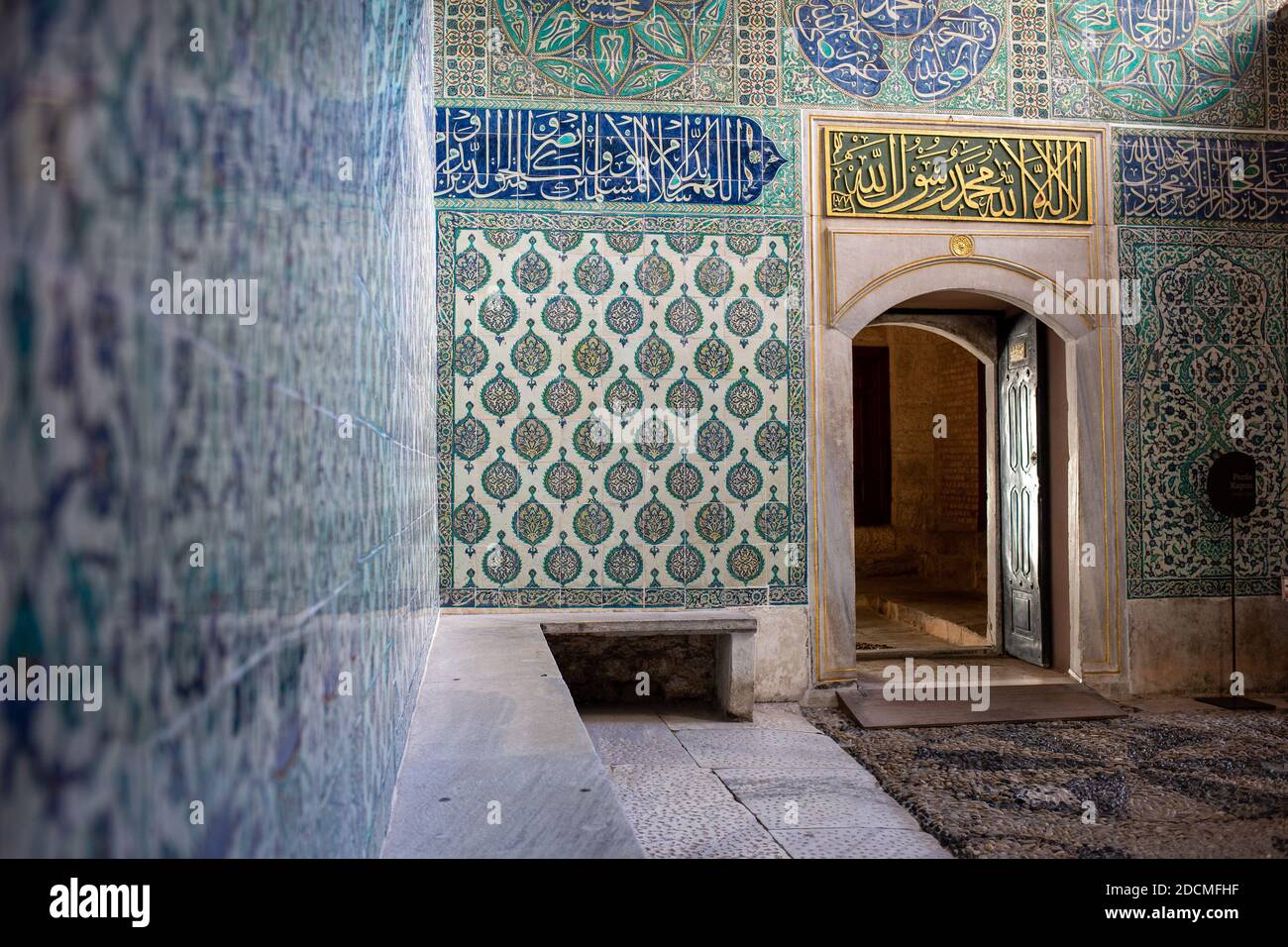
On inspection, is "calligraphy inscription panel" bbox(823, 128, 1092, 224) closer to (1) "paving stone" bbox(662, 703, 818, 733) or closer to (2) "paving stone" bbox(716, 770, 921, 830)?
(1) "paving stone" bbox(662, 703, 818, 733)

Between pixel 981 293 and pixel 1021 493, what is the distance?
135 centimetres

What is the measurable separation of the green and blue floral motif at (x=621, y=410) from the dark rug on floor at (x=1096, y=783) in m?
1.17

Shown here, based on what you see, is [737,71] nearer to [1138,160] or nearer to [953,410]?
[1138,160]

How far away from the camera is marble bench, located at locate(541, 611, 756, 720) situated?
5137 mm

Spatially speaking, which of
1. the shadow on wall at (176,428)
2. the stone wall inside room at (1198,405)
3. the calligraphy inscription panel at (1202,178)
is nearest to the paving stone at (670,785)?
the shadow on wall at (176,428)

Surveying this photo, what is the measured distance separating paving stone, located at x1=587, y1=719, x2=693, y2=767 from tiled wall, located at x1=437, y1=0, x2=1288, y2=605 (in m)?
0.70

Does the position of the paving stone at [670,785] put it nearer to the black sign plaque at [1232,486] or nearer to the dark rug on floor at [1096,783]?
the dark rug on floor at [1096,783]

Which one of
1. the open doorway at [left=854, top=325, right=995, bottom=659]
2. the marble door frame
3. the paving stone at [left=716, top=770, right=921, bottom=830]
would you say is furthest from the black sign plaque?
the open doorway at [left=854, top=325, right=995, bottom=659]

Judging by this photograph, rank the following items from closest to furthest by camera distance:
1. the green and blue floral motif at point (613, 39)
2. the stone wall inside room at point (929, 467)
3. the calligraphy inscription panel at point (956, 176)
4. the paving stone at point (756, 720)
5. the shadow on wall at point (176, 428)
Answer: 1. the shadow on wall at point (176, 428)
2. the paving stone at point (756, 720)
3. the green and blue floral motif at point (613, 39)
4. the calligraphy inscription panel at point (956, 176)
5. the stone wall inside room at point (929, 467)

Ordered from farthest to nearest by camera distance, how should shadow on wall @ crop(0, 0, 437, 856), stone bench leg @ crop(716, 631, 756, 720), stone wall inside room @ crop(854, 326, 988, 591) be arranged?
stone wall inside room @ crop(854, 326, 988, 591), stone bench leg @ crop(716, 631, 756, 720), shadow on wall @ crop(0, 0, 437, 856)

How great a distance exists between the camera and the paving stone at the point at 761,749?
14.5ft
